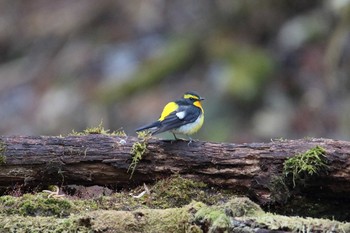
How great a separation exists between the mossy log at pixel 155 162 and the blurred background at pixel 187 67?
760 cm

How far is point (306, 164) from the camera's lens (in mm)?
5426

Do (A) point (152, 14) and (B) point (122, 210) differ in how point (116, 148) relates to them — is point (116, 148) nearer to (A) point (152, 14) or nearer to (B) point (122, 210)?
(B) point (122, 210)

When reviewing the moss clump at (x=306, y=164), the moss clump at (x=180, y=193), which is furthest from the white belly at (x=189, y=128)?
the moss clump at (x=306, y=164)

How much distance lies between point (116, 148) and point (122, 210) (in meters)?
0.72

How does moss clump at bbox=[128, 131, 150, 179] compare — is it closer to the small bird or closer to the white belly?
the small bird

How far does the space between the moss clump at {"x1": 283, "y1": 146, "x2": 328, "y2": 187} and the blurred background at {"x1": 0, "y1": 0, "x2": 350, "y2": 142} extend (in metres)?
7.73

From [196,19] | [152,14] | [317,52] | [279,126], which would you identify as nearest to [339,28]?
[317,52]

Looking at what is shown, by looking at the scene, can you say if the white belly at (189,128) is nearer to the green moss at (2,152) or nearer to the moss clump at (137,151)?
the moss clump at (137,151)

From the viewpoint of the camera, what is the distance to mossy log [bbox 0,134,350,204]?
555cm

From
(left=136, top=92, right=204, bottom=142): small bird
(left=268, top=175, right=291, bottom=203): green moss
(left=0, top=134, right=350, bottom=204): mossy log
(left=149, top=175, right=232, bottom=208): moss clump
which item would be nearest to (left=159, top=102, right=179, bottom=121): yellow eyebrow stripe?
(left=136, top=92, right=204, bottom=142): small bird

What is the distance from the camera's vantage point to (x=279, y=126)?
13508 mm

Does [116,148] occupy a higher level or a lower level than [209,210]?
higher

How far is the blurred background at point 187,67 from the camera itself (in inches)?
547

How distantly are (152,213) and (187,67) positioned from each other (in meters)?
10.6
